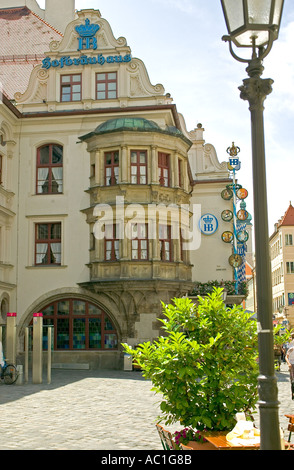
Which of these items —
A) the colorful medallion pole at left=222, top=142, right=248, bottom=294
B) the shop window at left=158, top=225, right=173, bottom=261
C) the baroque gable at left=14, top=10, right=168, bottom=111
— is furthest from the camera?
the colorful medallion pole at left=222, top=142, right=248, bottom=294

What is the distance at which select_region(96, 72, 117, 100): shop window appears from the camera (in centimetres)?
2839

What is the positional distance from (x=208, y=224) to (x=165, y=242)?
27.3 ft

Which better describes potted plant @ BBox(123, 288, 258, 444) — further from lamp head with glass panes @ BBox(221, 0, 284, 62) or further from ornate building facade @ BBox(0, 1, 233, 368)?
ornate building facade @ BBox(0, 1, 233, 368)

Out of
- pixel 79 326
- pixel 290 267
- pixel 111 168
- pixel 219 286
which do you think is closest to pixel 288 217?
pixel 290 267

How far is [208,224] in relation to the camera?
113 ft

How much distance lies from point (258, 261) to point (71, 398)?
Result: 1145 centimetres

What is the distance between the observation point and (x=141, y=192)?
2647 cm

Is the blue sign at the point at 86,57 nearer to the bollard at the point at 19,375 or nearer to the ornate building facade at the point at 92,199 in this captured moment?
the ornate building facade at the point at 92,199

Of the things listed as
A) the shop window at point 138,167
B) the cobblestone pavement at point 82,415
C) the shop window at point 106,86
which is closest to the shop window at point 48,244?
the shop window at point 138,167

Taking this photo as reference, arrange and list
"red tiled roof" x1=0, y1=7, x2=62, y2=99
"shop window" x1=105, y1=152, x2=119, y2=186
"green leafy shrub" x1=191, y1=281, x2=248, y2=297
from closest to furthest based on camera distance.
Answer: "shop window" x1=105, y1=152, x2=119, y2=186 → "green leafy shrub" x1=191, y1=281, x2=248, y2=297 → "red tiled roof" x1=0, y1=7, x2=62, y2=99

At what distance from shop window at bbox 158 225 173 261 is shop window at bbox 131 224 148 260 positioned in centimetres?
78

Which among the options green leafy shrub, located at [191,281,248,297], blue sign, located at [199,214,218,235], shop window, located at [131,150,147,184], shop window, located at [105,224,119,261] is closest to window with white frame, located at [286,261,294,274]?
blue sign, located at [199,214,218,235]

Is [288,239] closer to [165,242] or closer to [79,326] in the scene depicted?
[165,242]
